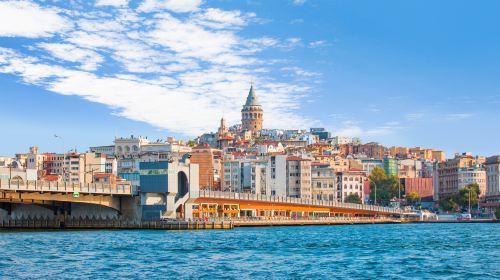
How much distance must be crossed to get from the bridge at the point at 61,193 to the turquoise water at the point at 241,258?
1058 centimetres

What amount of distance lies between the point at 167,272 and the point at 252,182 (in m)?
124

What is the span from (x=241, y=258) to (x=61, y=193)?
1571 inches

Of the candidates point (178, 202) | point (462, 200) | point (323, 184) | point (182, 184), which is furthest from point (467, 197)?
point (178, 202)

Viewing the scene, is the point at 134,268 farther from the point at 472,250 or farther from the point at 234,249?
the point at 472,250

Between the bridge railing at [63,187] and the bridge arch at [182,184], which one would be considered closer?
the bridge railing at [63,187]

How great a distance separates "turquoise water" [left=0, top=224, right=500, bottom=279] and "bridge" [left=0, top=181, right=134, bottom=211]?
34.7ft

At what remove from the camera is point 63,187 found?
90.3m

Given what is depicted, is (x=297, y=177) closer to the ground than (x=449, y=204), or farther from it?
farther from it

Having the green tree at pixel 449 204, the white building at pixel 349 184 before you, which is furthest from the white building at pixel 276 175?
the green tree at pixel 449 204

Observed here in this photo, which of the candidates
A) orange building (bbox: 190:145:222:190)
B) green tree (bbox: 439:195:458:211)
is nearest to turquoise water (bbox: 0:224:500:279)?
orange building (bbox: 190:145:222:190)

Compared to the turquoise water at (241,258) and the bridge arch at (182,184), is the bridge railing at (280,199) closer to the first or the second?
the bridge arch at (182,184)

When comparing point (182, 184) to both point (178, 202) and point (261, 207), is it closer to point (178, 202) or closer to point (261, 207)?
point (178, 202)

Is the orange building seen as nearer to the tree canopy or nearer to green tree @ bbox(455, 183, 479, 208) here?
the tree canopy

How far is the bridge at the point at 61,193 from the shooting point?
87.6 m
